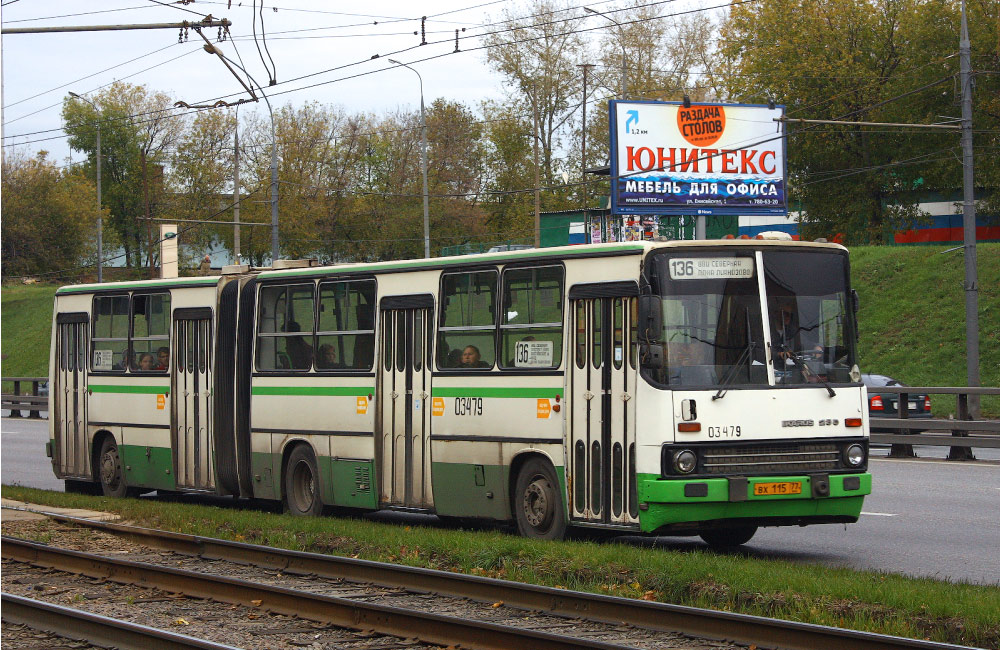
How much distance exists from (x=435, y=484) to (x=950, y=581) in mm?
5592

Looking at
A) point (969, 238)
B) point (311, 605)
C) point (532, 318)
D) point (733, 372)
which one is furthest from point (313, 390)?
point (969, 238)

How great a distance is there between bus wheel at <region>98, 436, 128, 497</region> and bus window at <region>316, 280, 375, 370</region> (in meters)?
4.93

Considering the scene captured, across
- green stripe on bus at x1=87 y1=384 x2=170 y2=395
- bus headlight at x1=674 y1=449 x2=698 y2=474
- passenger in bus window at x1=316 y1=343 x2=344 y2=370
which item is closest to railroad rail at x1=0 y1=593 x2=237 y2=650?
bus headlight at x1=674 y1=449 x2=698 y2=474

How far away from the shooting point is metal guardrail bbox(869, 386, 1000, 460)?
69.5 ft

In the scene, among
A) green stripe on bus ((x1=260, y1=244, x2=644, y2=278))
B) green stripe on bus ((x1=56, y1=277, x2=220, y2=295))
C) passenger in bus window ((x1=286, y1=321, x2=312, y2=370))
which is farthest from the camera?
green stripe on bus ((x1=56, y1=277, x2=220, y2=295))

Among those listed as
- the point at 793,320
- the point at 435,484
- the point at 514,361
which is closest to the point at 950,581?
the point at 793,320

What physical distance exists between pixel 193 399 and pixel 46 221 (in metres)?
67.3

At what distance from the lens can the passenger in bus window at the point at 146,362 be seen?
1847 centimetres

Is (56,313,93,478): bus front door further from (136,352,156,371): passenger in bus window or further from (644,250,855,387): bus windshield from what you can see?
(644,250,855,387): bus windshield

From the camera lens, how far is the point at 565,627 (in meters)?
8.97

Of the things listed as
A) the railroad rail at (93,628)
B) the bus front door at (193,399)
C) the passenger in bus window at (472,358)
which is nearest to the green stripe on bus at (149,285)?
the bus front door at (193,399)

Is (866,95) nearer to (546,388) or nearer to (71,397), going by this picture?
(71,397)

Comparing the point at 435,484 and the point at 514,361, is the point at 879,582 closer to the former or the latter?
the point at 514,361

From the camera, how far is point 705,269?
11.6 m
